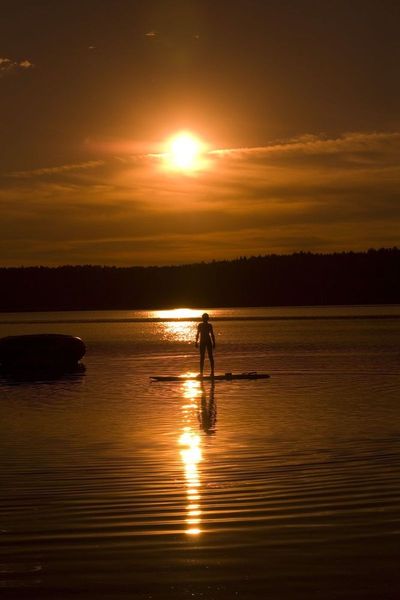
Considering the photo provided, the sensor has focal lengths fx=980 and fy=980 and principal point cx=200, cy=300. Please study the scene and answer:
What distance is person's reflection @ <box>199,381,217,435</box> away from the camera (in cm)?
1973

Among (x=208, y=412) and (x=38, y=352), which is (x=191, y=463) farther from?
(x=38, y=352)

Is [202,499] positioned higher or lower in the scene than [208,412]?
higher

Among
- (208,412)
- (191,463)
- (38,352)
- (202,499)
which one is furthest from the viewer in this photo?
(38,352)

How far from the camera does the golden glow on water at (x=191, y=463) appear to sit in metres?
10.7

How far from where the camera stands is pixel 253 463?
14.6 m

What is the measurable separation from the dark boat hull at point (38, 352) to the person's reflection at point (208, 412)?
12997 mm

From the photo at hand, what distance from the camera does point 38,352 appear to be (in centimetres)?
4122

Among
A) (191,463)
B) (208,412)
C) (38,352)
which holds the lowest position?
(208,412)

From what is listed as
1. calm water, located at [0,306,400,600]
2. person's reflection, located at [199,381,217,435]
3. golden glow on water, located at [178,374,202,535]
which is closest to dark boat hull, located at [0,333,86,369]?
person's reflection, located at [199,381,217,435]

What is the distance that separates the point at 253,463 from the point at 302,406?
363 inches

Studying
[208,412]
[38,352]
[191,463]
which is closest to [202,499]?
[191,463]

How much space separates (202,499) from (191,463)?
3.06 m

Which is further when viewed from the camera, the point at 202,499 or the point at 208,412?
the point at 208,412

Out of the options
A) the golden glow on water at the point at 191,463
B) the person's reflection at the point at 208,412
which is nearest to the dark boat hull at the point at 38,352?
the person's reflection at the point at 208,412
